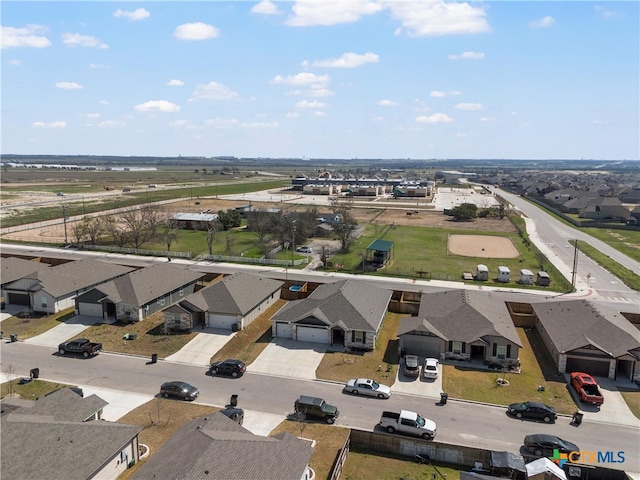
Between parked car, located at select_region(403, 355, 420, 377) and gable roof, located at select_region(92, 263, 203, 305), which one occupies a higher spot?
gable roof, located at select_region(92, 263, 203, 305)

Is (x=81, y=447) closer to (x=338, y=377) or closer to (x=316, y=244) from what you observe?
(x=338, y=377)

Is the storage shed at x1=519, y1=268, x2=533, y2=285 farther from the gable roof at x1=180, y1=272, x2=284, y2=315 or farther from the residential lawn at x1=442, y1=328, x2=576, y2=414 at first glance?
the gable roof at x1=180, y1=272, x2=284, y2=315

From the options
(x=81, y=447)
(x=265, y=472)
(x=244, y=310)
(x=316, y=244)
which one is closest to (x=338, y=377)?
(x=244, y=310)

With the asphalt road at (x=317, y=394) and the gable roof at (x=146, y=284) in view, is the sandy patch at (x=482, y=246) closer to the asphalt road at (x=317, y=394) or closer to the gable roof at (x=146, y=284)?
the gable roof at (x=146, y=284)

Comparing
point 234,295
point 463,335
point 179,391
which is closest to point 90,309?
point 234,295

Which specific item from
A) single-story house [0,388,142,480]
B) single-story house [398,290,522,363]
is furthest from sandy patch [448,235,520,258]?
single-story house [0,388,142,480]

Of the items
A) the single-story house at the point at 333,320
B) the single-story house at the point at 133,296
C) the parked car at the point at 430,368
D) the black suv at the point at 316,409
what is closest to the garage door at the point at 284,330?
the single-story house at the point at 333,320
